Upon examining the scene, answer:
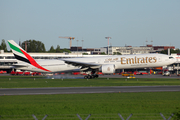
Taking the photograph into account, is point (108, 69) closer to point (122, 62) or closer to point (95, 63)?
point (122, 62)

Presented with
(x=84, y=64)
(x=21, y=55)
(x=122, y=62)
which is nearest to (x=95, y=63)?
(x=84, y=64)

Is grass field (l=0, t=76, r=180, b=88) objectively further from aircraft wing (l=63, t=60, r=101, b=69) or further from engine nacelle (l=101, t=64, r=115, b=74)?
aircraft wing (l=63, t=60, r=101, b=69)

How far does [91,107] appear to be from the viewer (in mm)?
20938

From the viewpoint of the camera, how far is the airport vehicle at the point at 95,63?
57.0 m

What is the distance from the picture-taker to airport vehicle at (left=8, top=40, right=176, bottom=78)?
187ft

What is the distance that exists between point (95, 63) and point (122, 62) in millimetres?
6379

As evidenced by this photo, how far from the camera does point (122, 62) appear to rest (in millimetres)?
57625

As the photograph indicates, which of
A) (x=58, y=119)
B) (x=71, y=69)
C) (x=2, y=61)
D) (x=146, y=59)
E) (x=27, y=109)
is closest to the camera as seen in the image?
(x=58, y=119)

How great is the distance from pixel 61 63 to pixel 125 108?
41796mm

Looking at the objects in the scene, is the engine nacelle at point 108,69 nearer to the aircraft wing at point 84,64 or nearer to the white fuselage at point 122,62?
the white fuselage at point 122,62

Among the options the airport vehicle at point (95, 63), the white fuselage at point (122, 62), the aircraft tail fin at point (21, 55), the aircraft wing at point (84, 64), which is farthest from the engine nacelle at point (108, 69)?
the aircraft tail fin at point (21, 55)

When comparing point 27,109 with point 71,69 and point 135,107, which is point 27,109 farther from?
point 71,69

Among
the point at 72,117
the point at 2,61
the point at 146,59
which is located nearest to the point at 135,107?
the point at 72,117

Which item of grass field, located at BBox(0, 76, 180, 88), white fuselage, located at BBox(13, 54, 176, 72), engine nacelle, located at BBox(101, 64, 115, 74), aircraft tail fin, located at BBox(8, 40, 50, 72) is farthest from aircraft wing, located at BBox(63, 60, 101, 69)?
aircraft tail fin, located at BBox(8, 40, 50, 72)
